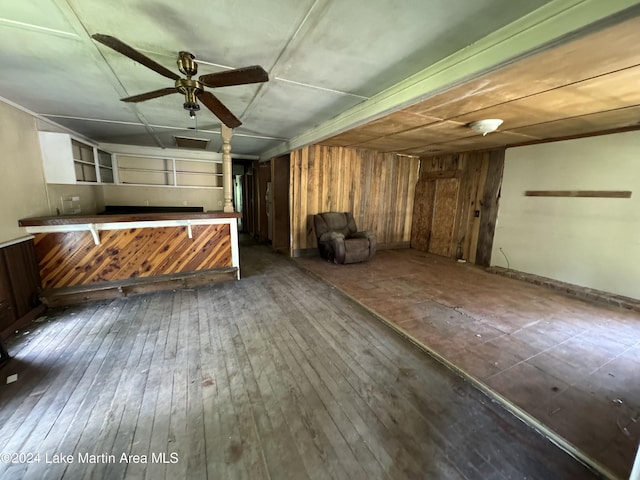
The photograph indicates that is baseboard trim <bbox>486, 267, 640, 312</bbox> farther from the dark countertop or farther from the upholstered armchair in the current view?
the dark countertop

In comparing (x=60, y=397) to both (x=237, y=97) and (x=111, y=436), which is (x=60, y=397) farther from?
(x=237, y=97)

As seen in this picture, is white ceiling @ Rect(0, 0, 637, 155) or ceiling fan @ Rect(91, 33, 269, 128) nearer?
white ceiling @ Rect(0, 0, 637, 155)

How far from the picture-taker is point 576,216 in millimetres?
3832

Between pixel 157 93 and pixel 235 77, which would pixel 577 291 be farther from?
pixel 157 93

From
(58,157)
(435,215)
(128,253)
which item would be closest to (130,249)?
(128,253)

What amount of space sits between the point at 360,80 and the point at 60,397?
3.42 m

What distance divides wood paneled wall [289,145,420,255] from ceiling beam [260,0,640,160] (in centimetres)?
271

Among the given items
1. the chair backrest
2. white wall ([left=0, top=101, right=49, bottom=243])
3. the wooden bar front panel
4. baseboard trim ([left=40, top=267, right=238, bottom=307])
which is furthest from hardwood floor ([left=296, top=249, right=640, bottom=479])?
white wall ([left=0, top=101, right=49, bottom=243])

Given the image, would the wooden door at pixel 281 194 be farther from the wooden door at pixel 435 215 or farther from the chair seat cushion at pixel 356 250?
the wooden door at pixel 435 215

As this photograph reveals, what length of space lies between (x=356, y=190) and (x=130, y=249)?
4.47 m

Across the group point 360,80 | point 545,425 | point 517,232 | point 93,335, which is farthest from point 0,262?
point 517,232

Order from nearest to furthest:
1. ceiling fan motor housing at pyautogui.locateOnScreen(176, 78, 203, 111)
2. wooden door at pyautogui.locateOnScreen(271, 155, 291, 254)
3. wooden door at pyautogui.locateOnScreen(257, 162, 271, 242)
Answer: ceiling fan motor housing at pyautogui.locateOnScreen(176, 78, 203, 111) < wooden door at pyautogui.locateOnScreen(271, 155, 291, 254) < wooden door at pyautogui.locateOnScreen(257, 162, 271, 242)

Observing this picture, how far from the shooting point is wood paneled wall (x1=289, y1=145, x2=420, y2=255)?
211 inches

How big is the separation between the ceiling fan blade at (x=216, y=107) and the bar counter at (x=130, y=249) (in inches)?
61.5
